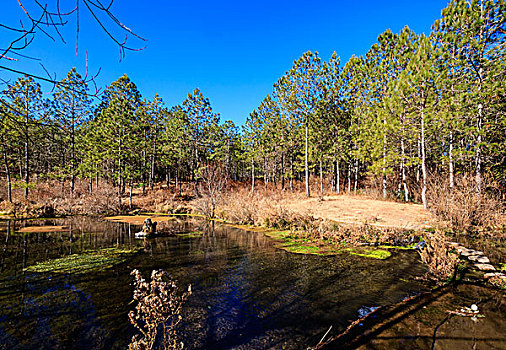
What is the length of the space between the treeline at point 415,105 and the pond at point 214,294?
10474 mm

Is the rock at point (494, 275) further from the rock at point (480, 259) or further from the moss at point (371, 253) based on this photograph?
the moss at point (371, 253)

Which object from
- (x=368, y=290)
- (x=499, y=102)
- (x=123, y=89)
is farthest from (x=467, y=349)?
(x=123, y=89)

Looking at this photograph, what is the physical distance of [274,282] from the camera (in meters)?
7.18

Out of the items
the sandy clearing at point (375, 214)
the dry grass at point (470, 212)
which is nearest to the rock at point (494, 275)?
the sandy clearing at point (375, 214)

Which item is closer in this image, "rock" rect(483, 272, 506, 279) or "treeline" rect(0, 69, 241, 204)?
A: "rock" rect(483, 272, 506, 279)

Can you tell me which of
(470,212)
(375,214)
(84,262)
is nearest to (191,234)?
(84,262)

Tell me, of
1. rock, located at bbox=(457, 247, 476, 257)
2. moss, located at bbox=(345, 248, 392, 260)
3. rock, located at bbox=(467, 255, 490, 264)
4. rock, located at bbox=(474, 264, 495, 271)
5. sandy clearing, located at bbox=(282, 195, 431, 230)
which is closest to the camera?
rock, located at bbox=(474, 264, 495, 271)

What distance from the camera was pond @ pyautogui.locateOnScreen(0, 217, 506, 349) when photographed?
15.2 feet

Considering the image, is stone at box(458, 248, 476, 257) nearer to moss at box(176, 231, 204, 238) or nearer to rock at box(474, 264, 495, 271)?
rock at box(474, 264, 495, 271)

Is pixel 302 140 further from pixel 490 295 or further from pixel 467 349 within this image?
pixel 467 349

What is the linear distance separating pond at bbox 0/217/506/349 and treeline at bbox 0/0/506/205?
11.6 feet

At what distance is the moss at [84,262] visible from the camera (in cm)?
796

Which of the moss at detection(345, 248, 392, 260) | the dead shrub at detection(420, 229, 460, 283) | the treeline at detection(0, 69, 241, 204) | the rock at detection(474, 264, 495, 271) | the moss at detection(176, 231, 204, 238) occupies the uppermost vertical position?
the treeline at detection(0, 69, 241, 204)

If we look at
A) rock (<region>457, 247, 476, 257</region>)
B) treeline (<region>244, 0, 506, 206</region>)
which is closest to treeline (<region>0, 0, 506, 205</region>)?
treeline (<region>244, 0, 506, 206</region>)
